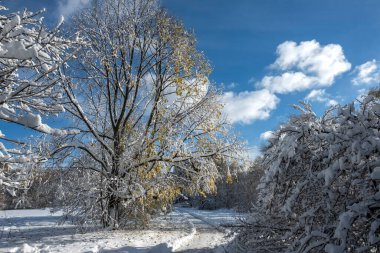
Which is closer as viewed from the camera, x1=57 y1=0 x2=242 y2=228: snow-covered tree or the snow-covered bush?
the snow-covered bush

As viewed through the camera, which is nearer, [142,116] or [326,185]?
[326,185]

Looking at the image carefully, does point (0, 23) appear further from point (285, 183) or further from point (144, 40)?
point (144, 40)

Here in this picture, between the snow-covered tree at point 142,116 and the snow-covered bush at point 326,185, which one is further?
the snow-covered tree at point 142,116

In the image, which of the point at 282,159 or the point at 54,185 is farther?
the point at 54,185

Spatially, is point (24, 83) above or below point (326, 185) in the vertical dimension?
above

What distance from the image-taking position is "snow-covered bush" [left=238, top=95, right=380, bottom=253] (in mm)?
4242

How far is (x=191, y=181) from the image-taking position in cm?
1683

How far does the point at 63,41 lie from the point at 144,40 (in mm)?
10850

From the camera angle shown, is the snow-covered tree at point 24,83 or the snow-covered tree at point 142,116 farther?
the snow-covered tree at point 142,116

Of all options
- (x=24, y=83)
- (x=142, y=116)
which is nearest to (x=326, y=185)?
(x=24, y=83)

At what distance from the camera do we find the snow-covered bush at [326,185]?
13.9ft

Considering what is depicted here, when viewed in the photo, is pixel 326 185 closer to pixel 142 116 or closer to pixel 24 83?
pixel 24 83

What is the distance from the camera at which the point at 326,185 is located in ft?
15.5

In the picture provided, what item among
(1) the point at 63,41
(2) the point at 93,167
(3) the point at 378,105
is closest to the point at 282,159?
(3) the point at 378,105
